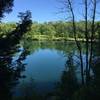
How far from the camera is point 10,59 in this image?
781 centimetres

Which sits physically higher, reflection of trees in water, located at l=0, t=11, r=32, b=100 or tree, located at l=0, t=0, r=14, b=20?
tree, located at l=0, t=0, r=14, b=20

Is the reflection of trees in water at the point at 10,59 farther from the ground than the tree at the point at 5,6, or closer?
closer

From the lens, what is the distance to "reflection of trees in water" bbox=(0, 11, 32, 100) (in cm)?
744

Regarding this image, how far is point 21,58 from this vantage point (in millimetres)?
8133

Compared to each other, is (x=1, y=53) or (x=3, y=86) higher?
(x=1, y=53)

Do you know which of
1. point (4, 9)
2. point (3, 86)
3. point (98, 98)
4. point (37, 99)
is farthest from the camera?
point (37, 99)

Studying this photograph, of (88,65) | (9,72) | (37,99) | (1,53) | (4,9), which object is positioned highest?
(4,9)

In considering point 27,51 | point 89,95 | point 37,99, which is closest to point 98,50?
point 37,99

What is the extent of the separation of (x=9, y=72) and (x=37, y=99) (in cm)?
711

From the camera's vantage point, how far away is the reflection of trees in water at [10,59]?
24.4ft

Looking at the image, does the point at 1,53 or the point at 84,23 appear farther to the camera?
the point at 84,23

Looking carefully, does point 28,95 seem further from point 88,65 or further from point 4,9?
point 4,9

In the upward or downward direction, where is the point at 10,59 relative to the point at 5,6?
downward

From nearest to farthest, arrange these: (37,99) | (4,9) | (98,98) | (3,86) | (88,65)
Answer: (3,86), (4,9), (98,98), (37,99), (88,65)
